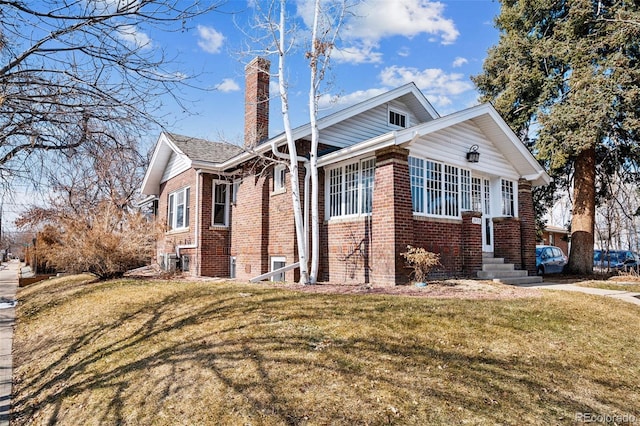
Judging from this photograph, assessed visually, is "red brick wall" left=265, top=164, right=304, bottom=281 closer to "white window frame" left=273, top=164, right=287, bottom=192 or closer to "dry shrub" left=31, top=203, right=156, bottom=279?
"white window frame" left=273, top=164, right=287, bottom=192

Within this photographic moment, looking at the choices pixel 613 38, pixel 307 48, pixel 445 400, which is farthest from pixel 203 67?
pixel 613 38

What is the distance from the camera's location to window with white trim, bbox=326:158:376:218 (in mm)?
10234

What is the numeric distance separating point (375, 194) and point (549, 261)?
1243 centimetres

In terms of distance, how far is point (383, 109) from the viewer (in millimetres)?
12945

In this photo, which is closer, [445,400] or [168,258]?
[445,400]

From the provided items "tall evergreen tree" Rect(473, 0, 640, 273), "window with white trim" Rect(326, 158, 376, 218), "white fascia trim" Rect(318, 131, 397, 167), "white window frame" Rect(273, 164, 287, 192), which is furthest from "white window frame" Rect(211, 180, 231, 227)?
"tall evergreen tree" Rect(473, 0, 640, 273)

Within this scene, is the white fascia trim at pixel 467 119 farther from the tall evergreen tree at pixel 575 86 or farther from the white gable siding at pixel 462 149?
the tall evergreen tree at pixel 575 86

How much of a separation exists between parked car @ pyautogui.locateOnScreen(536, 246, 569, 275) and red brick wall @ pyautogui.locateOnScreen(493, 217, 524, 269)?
662cm

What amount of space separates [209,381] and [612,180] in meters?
17.8

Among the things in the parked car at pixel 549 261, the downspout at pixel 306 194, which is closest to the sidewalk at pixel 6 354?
the downspout at pixel 306 194

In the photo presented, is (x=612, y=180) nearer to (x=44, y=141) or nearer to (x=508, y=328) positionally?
(x=508, y=328)

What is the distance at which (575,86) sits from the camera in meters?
13.9

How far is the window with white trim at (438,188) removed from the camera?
1019cm

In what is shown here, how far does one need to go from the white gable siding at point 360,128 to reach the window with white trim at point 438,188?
8.94ft
